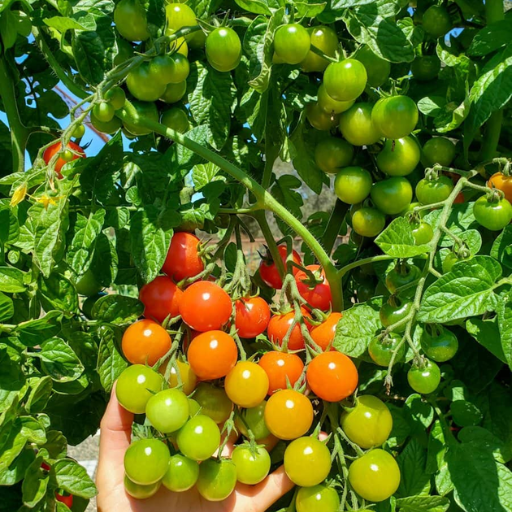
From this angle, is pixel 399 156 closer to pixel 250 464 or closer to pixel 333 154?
pixel 333 154

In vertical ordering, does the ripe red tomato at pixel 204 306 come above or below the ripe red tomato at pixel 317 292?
above

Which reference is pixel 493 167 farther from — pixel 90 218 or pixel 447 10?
pixel 90 218

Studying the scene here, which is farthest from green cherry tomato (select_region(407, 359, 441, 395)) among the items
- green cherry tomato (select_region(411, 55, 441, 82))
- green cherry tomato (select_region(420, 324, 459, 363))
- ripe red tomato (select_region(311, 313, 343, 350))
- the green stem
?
the green stem

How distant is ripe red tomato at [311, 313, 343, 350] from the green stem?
0.52m

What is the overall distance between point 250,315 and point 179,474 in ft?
0.74

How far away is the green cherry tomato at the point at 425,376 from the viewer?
707 mm

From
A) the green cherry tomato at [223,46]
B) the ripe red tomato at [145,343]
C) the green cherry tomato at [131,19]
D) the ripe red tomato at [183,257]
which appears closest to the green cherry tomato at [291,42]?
the green cherry tomato at [223,46]

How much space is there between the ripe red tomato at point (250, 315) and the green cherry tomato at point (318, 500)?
0.73 feet

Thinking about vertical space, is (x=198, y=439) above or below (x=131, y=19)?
below

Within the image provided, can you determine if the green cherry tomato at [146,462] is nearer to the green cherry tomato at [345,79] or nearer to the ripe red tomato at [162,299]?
the ripe red tomato at [162,299]

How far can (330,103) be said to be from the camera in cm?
80

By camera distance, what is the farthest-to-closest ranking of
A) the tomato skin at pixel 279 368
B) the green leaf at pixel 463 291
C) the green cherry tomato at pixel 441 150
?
the green cherry tomato at pixel 441 150
the tomato skin at pixel 279 368
the green leaf at pixel 463 291

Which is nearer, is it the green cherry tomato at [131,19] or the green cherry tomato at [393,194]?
the green cherry tomato at [131,19]

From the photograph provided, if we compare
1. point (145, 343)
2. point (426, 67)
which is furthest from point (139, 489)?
point (426, 67)
